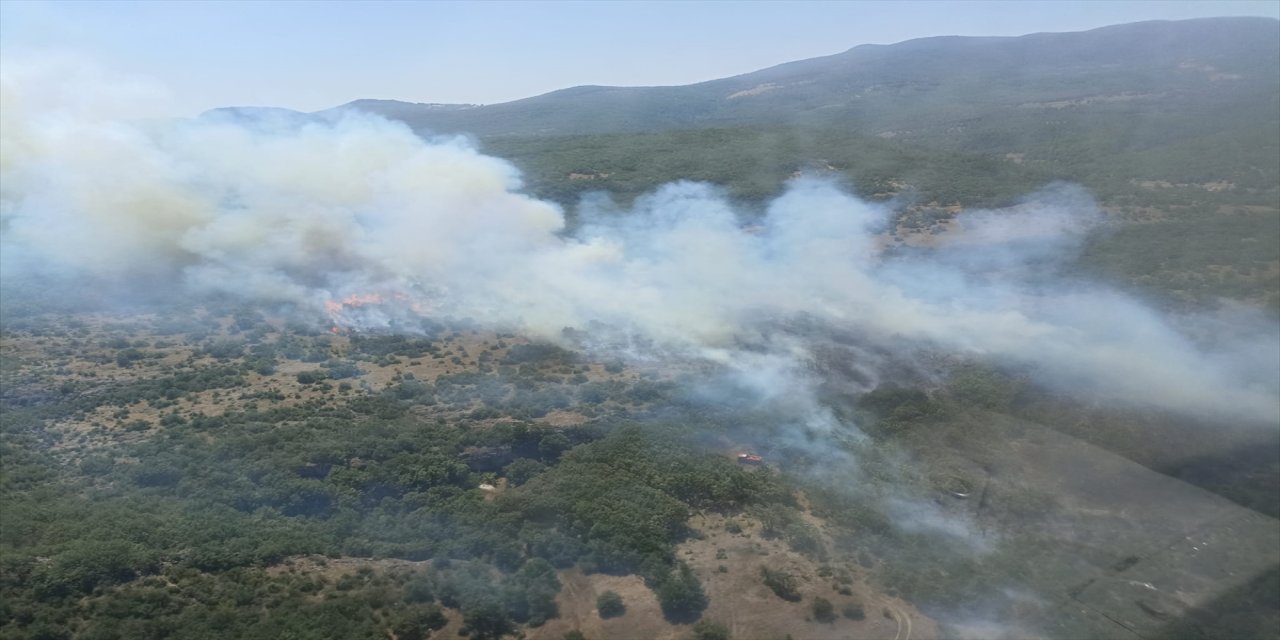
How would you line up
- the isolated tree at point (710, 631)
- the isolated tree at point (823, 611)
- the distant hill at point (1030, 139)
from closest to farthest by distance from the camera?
the isolated tree at point (710, 631) → the isolated tree at point (823, 611) → the distant hill at point (1030, 139)

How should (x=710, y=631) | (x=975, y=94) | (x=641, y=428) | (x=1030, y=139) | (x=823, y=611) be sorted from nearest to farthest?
(x=710, y=631) → (x=823, y=611) → (x=641, y=428) → (x=1030, y=139) → (x=975, y=94)

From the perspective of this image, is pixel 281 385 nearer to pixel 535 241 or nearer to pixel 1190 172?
pixel 535 241

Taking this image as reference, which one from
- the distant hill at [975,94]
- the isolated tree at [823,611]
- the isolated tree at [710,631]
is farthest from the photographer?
the distant hill at [975,94]

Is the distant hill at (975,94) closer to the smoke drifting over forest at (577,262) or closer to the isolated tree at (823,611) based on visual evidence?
the smoke drifting over forest at (577,262)

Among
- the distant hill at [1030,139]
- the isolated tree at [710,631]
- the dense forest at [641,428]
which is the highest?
the distant hill at [1030,139]

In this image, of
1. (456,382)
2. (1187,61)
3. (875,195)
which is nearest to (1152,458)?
(456,382)

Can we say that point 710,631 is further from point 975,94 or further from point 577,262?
point 975,94

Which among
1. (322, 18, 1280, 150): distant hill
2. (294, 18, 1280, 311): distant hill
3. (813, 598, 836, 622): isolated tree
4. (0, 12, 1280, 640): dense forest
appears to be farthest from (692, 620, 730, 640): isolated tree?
(322, 18, 1280, 150): distant hill

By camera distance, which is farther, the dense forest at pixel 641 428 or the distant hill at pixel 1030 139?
the distant hill at pixel 1030 139

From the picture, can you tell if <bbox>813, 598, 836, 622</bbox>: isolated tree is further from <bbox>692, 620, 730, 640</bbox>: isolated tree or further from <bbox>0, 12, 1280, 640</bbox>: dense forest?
<bbox>692, 620, 730, 640</bbox>: isolated tree

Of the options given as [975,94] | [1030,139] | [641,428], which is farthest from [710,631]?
[975,94]

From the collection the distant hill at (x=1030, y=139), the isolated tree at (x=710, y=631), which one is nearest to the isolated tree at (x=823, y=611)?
the isolated tree at (x=710, y=631)
